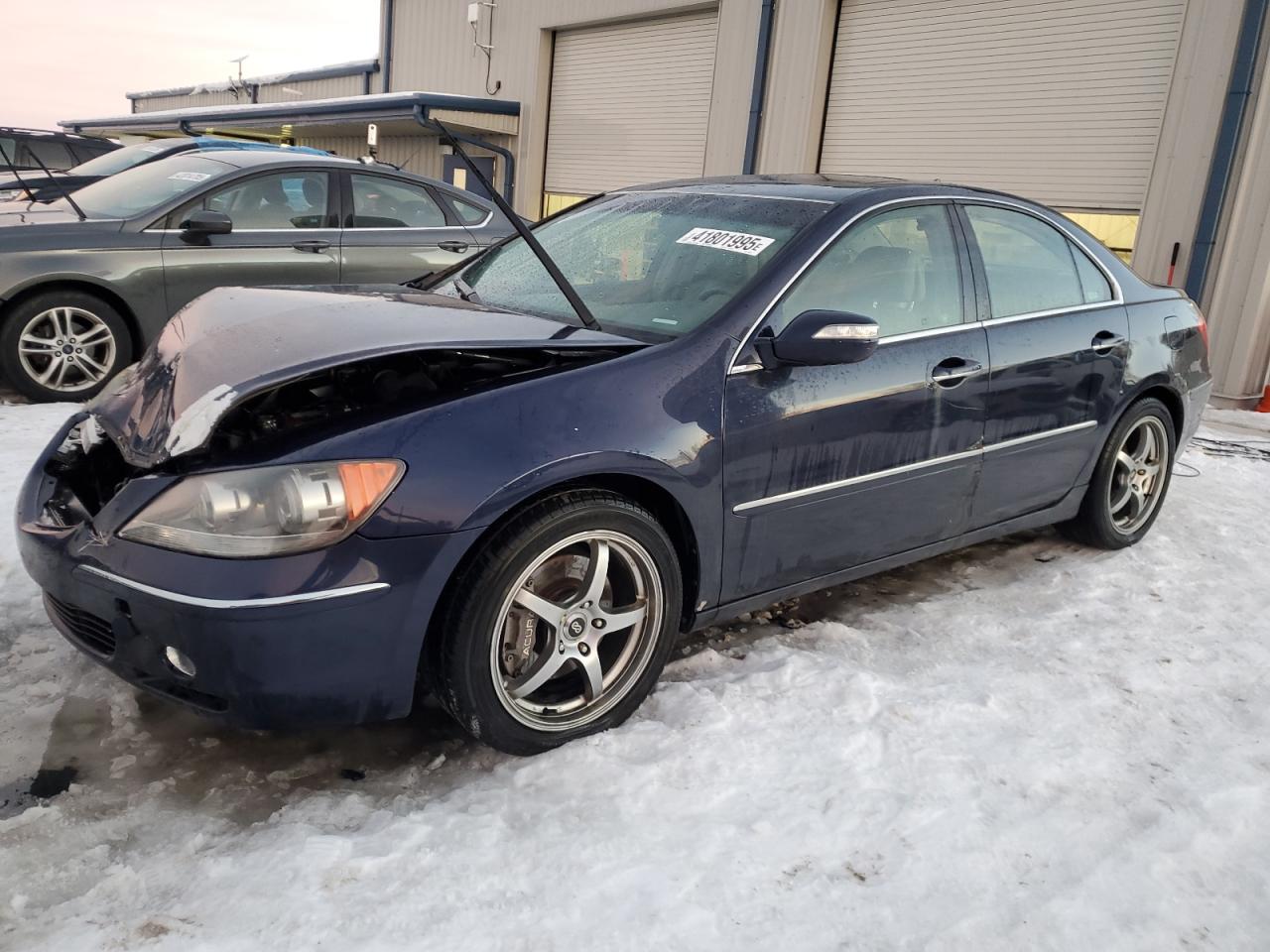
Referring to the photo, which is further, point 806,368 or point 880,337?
point 880,337

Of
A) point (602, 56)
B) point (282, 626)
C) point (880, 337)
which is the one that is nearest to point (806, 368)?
point (880, 337)

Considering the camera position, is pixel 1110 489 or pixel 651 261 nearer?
pixel 651 261

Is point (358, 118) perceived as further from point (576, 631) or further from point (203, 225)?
point (576, 631)

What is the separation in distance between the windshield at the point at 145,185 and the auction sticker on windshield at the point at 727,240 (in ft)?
13.6

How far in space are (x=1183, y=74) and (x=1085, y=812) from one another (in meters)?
8.04

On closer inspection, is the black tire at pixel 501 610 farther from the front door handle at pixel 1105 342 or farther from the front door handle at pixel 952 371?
the front door handle at pixel 1105 342

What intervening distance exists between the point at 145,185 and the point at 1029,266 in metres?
5.36

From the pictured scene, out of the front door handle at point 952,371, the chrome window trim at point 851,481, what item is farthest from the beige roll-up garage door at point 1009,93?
the chrome window trim at point 851,481

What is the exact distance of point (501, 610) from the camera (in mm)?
2359

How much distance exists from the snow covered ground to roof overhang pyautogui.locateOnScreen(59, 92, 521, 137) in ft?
36.2

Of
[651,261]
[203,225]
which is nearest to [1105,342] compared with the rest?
[651,261]

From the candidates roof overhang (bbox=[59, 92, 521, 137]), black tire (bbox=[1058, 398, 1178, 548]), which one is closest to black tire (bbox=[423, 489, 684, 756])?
black tire (bbox=[1058, 398, 1178, 548])

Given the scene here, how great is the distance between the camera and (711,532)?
2.73m

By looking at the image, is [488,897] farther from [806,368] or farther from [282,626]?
[806,368]
